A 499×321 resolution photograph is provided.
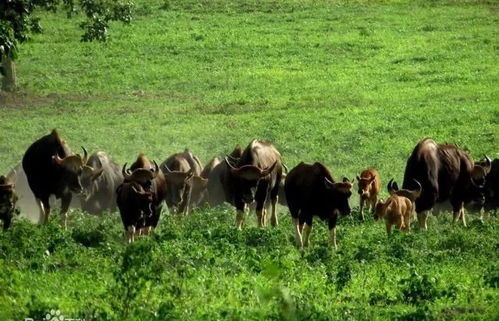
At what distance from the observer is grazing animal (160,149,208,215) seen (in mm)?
27531

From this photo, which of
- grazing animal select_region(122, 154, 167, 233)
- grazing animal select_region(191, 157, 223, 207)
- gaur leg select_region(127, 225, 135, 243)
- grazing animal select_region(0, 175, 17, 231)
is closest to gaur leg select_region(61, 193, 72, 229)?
grazing animal select_region(122, 154, 167, 233)

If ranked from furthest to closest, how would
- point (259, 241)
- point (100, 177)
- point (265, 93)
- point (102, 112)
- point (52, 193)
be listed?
point (265, 93)
point (102, 112)
point (100, 177)
point (52, 193)
point (259, 241)

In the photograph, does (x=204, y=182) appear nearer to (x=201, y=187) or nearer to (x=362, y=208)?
(x=201, y=187)

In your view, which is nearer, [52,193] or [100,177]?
[52,193]

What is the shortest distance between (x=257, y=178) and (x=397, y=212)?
2.68m

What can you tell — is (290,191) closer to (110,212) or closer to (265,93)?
(110,212)

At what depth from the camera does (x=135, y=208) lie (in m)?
23.6

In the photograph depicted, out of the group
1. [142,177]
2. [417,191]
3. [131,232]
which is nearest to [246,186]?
[142,177]

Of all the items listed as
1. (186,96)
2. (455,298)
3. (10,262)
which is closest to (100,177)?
(10,262)

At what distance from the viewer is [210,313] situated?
16.1m

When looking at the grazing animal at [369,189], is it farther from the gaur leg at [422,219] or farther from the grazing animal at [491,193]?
the grazing animal at [491,193]

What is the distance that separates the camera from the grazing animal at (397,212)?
24453 millimetres

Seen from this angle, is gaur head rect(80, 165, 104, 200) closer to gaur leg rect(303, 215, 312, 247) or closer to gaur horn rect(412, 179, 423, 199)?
gaur leg rect(303, 215, 312, 247)

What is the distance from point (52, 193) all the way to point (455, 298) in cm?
1078
